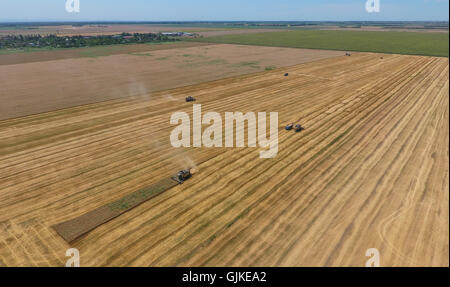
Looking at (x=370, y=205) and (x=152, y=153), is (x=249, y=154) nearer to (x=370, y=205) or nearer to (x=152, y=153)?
(x=152, y=153)

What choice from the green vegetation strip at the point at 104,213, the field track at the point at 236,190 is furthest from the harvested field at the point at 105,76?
the green vegetation strip at the point at 104,213

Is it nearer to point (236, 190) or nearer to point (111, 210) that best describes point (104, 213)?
point (111, 210)

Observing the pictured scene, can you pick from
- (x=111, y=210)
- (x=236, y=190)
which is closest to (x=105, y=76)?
(x=111, y=210)

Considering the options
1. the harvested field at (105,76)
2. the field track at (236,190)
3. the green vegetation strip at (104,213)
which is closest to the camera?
the field track at (236,190)

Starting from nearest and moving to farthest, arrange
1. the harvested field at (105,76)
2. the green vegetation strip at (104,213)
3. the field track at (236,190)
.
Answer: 1. the field track at (236,190)
2. the green vegetation strip at (104,213)
3. the harvested field at (105,76)

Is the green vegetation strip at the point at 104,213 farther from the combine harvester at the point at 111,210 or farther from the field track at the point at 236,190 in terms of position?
the field track at the point at 236,190
